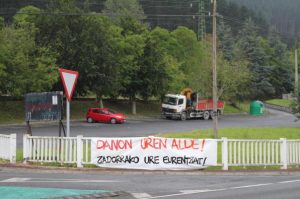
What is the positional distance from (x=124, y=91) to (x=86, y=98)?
17.6 feet

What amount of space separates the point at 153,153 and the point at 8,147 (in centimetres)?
502

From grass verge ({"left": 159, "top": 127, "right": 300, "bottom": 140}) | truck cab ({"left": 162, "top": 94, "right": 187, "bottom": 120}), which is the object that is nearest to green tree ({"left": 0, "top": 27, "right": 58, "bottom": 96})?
truck cab ({"left": 162, "top": 94, "right": 187, "bottom": 120})

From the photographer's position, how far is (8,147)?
1891 centimetres

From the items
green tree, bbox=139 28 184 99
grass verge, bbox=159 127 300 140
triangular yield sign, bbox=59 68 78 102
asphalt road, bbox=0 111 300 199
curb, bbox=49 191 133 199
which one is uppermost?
green tree, bbox=139 28 184 99

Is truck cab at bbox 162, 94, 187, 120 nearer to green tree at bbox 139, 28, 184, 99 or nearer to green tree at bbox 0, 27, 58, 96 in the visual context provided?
green tree at bbox 139, 28, 184, 99

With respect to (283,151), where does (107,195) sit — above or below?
below

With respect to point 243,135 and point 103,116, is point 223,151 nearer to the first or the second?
point 243,135

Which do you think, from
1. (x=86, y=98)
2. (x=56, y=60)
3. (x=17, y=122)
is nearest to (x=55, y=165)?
(x=17, y=122)

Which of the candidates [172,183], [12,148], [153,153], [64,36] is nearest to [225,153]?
[153,153]

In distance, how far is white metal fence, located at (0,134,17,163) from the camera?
1872cm

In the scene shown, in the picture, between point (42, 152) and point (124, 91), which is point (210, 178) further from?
point (124, 91)

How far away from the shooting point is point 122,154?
18.2 m

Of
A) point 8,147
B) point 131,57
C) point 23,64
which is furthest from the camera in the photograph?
point 131,57

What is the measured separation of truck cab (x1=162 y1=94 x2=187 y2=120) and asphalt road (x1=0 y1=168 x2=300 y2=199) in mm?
39797
